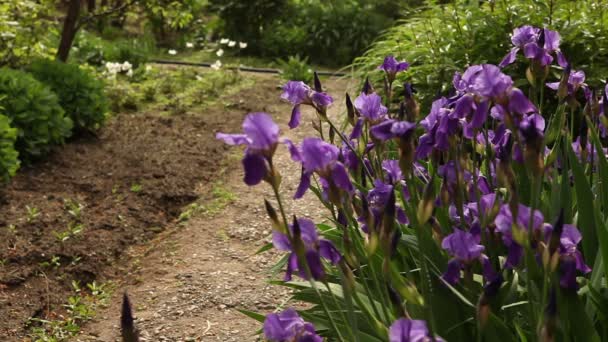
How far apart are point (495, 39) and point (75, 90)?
3.09m

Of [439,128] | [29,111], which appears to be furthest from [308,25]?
[439,128]

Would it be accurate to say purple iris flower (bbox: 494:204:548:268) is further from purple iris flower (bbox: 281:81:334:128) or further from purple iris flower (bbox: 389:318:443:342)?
purple iris flower (bbox: 281:81:334:128)

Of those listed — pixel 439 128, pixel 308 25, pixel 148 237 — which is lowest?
pixel 148 237

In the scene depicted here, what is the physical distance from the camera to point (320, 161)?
1303 mm

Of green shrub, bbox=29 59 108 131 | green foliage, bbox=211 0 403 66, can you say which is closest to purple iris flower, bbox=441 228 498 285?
green shrub, bbox=29 59 108 131

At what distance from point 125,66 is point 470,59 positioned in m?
3.91

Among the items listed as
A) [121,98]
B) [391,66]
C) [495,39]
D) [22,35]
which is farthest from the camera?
[121,98]

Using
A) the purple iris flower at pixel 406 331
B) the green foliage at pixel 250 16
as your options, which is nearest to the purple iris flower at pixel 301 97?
the purple iris flower at pixel 406 331

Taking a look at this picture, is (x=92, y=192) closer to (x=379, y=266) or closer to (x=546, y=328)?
Result: (x=379, y=266)

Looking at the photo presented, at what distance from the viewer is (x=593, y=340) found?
→ 1.52 metres

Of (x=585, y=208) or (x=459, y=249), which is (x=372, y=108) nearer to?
(x=459, y=249)

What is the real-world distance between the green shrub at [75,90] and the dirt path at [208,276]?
1.33 m

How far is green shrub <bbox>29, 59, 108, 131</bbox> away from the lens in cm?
533

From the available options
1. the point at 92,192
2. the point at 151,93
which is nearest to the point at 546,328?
the point at 92,192
